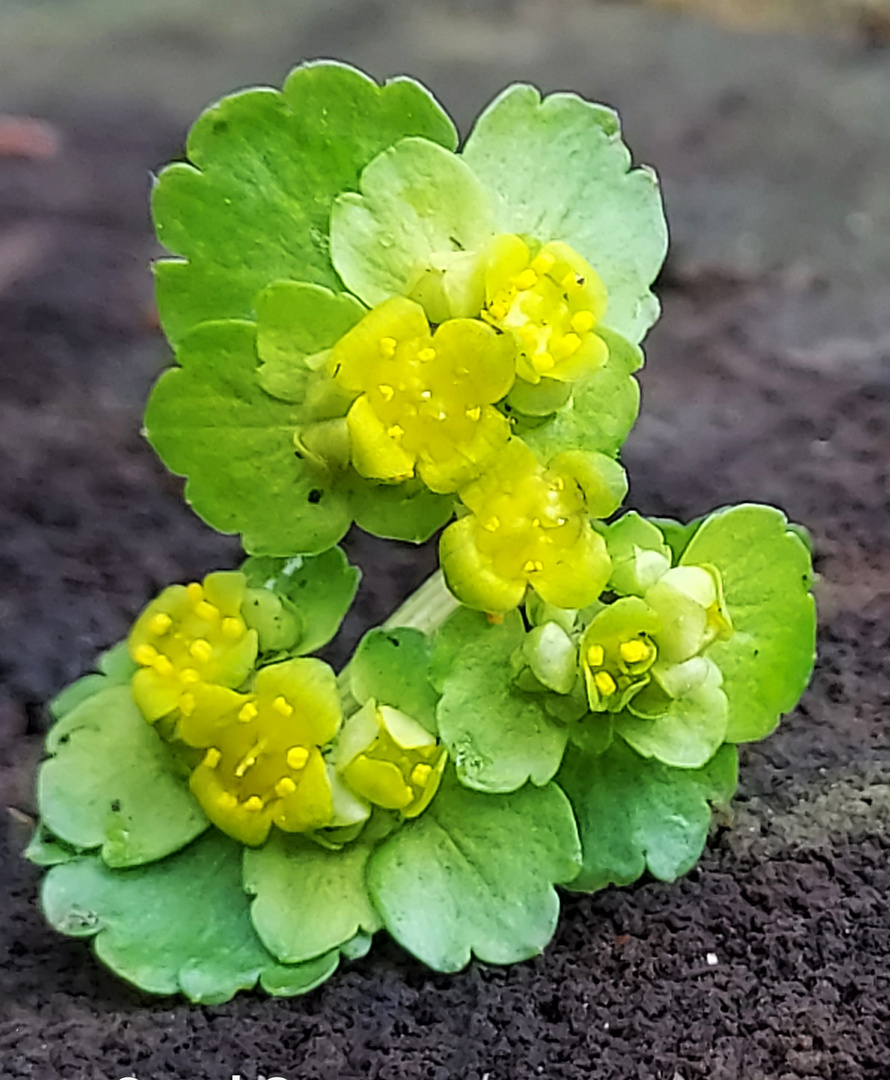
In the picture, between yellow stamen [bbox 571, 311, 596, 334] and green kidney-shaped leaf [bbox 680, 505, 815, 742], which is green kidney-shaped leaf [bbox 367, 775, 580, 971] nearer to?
green kidney-shaped leaf [bbox 680, 505, 815, 742]

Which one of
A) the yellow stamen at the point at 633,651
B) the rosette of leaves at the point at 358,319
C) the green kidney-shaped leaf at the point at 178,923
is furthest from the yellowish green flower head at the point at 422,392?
the green kidney-shaped leaf at the point at 178,923

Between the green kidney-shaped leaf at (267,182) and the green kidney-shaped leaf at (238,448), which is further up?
the green kidney-shaped leaf at (267,182)

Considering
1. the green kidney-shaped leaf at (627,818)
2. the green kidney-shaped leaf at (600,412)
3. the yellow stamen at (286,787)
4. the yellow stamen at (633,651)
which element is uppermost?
the green kidney-shaped leaf at (600,412)

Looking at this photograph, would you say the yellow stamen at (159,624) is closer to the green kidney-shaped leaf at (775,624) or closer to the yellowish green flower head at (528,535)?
the yellowish green flower head at (528,535)

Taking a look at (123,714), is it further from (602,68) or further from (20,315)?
(602,68)

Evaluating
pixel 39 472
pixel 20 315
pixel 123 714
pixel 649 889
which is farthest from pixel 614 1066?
pixel 20 315

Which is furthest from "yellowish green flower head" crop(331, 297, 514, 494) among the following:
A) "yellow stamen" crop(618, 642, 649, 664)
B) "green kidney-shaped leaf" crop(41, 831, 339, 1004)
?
"green kidney-shaped leaf" crop(41, 831, 339, 1004)
